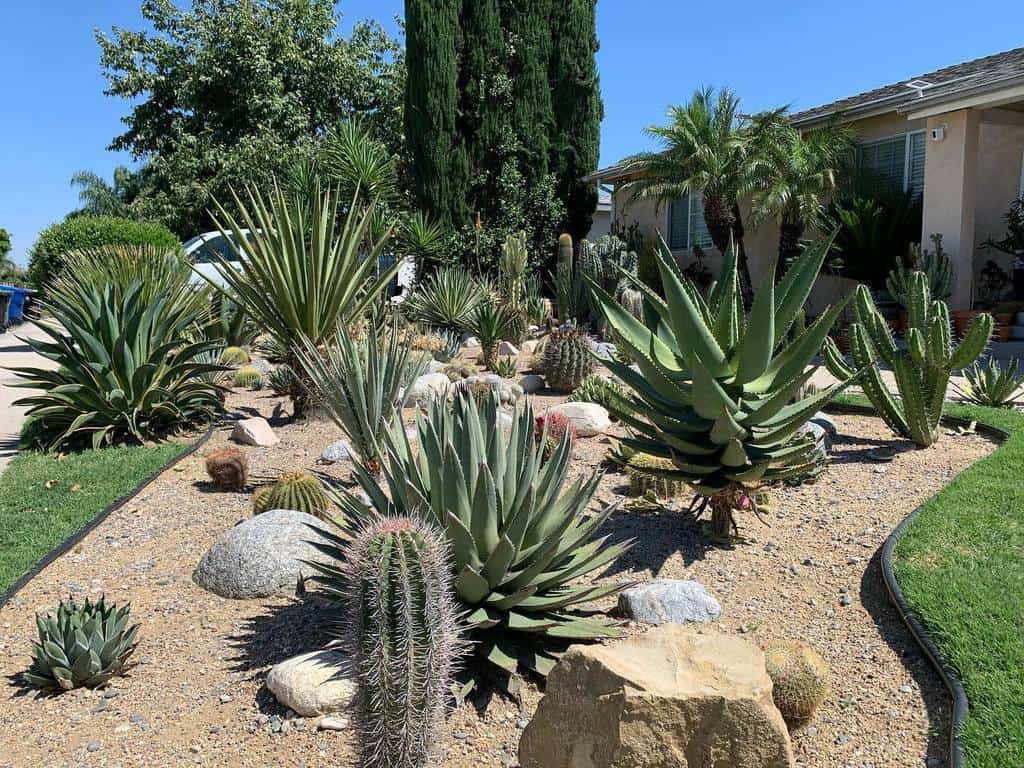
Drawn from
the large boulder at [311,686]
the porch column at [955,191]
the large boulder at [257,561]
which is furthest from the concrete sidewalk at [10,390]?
the porch column at [955,191]

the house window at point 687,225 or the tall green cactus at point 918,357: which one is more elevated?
the house window at point 687,225

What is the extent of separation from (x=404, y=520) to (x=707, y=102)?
566 inches

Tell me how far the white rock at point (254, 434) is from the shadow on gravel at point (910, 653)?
5128mm

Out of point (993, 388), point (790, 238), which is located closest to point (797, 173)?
point (790, 238)

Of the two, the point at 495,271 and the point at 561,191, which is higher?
the point at 561,191

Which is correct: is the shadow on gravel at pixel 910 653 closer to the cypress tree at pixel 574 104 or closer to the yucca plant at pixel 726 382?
the yucca plant at pixel 726 382

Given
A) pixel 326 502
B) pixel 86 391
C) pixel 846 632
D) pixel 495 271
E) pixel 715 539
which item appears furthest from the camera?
pixel 495 271

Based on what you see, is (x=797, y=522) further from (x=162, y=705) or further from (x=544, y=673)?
(x=162, y=705)

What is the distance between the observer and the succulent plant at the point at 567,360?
919 centimetres

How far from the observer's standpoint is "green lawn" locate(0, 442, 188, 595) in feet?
17.1

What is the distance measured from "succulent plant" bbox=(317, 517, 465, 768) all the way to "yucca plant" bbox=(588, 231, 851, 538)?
6.93 ft

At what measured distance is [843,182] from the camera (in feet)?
45.8

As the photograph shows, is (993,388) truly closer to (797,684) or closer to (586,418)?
(586,418)

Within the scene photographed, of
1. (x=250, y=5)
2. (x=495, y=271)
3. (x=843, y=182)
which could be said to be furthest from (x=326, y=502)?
(x=250, y=5)
